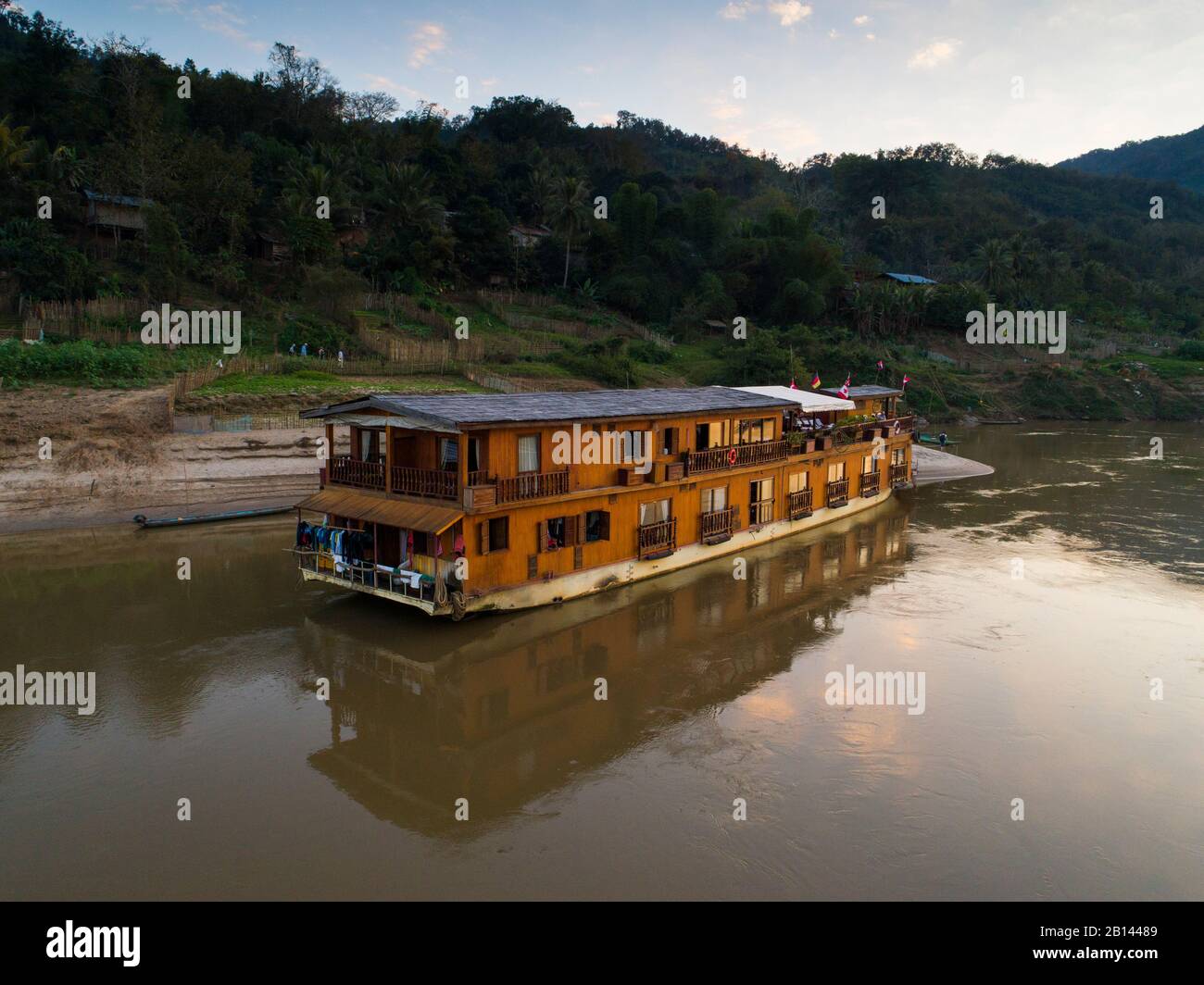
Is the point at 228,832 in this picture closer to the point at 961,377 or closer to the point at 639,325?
the point at 639,325

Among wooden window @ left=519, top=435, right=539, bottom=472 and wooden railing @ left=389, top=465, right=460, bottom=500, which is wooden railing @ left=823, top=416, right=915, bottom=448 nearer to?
wooden window @ left=519, top=435, right=539, bottom=472

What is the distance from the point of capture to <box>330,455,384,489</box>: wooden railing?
73.0 feet

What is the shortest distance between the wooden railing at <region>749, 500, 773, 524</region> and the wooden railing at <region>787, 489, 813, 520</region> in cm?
148

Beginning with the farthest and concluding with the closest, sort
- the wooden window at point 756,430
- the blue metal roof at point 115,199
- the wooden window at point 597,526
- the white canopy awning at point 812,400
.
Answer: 1. the blue metal roof at point 115,199
2. the white canopy awning at point 812,400
3. the wooden window at point 756,430
4. the wooden window at point 597,526

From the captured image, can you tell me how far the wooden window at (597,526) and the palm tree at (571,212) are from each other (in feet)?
187

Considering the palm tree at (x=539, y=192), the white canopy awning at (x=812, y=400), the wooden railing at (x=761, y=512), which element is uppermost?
the palm tree at (x=539, y=192)

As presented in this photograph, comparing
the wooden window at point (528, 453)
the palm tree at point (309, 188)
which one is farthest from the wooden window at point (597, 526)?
the palm tree at point (309, 188)

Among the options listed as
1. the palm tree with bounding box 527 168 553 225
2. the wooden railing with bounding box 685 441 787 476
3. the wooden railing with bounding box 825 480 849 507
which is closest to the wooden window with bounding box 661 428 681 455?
the wooden railing with bounding box 685 441 787 476

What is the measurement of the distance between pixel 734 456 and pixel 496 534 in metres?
10.4

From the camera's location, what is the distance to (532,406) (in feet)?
76.0

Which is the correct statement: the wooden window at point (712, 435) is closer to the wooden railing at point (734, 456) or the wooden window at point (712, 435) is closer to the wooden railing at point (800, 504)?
the wooden railing at point (734, 456)

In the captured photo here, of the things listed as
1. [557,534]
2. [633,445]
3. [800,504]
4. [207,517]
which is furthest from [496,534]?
[207,517]

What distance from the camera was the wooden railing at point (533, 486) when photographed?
821 inches

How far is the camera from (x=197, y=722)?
16641 mm
